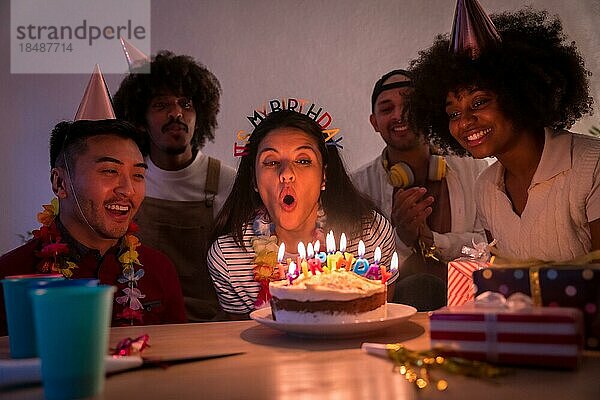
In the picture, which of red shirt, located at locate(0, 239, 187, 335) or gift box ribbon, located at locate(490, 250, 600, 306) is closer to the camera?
gift box ribbon, located at locate(490, 250, 600, 306)

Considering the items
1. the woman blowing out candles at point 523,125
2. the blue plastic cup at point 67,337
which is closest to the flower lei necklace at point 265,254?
the woman blowing out candles at point 523,125

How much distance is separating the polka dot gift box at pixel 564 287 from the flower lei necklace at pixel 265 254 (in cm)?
110

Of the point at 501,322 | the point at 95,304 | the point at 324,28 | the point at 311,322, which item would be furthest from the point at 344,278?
the point at 324,28

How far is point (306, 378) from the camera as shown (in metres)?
1.21

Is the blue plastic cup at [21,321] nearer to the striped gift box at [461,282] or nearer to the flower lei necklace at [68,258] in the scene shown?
the flower lei necklace at [68,258]

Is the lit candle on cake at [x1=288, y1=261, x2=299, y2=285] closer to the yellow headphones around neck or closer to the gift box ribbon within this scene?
the gift box ribbon

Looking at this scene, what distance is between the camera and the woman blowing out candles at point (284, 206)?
8.21 ft

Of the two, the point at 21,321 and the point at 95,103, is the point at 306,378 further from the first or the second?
the point at 95,103

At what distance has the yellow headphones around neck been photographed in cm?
254

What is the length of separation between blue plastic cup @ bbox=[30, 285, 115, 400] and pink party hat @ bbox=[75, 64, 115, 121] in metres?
1.46

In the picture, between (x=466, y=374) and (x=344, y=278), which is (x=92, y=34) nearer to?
(x=344, y=278)

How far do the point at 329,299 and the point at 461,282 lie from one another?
1.77ft

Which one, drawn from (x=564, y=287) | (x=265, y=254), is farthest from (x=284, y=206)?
(x=564, y=287)

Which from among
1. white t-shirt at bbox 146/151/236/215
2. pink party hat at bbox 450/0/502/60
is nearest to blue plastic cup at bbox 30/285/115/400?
white t-shirt at bbox 146/151/236/215
